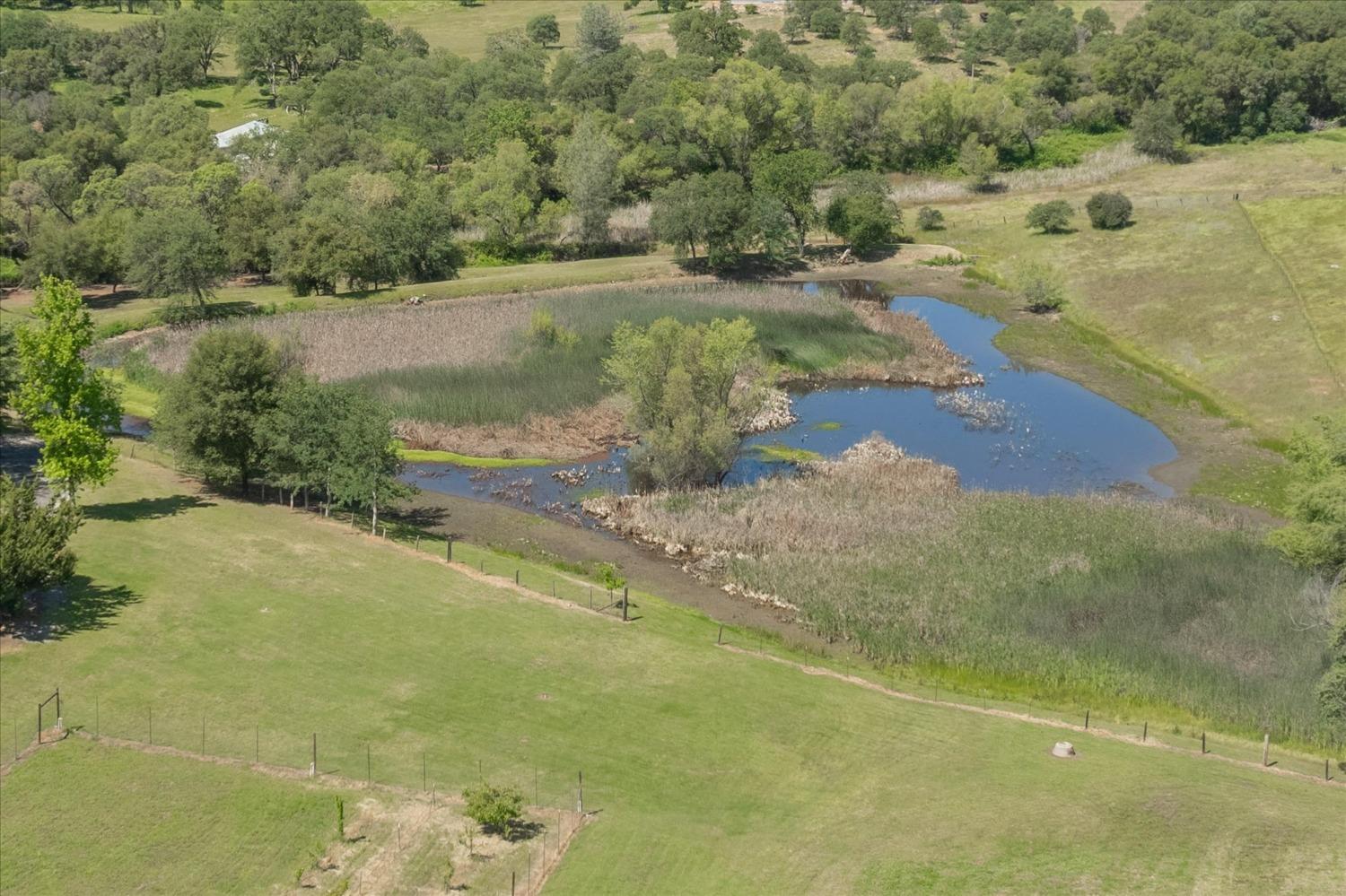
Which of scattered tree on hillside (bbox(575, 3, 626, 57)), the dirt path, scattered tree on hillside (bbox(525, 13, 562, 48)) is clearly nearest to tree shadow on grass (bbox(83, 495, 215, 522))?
the dirt path

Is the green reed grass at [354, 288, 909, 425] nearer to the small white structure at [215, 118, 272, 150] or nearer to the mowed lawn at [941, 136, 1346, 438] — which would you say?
the mowed lawn at [941, 136, 1346, 438]

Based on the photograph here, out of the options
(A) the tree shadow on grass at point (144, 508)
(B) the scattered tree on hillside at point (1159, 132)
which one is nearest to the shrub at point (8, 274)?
(A) the tree shadow on grass at point (144, 508)

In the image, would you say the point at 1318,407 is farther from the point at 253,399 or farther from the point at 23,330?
the point at 23,330

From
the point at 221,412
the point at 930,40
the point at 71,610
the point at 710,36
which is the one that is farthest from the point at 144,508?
the point at 930,40

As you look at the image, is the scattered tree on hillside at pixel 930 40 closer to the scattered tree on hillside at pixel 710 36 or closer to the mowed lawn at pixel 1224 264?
the scattered tree on hillside at pixel 710 36

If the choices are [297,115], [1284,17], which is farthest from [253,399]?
[1284,17]

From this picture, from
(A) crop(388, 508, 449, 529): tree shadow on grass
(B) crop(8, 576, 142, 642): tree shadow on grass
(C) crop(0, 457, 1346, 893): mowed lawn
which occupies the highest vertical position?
(B) crop(8, 576, 142, 642): tree shadow on grass
